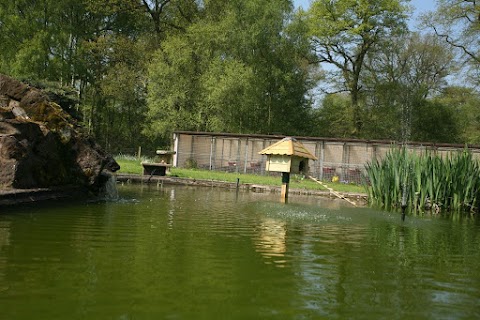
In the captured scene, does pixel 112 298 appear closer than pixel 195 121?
Yes

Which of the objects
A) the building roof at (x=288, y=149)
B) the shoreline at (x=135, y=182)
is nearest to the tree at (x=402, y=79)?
the shoreline at (x=135, y=182)

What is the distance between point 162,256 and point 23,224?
139 inches

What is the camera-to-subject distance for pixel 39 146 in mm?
12562

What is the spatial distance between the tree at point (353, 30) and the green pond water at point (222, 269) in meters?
36.1

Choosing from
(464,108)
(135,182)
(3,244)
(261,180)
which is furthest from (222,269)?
(464,108)

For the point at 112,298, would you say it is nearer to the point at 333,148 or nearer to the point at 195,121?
the point at 333,148

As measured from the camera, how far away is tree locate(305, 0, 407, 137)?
42.9 meters

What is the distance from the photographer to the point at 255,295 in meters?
4.79

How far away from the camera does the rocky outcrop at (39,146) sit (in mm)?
11172

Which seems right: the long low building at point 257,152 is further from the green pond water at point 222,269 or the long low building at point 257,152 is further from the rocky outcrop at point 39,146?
the green pond water at point 222,269

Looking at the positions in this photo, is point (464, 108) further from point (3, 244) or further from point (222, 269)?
point (3, 244)

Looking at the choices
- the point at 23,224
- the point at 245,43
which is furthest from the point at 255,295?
the point at 245,43

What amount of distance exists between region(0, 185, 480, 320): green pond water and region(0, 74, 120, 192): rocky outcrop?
135 centimetres

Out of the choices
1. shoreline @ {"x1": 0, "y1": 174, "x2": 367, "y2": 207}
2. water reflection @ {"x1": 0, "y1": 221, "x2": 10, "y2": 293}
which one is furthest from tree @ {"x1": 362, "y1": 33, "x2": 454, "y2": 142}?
water reflection @ {"x1": 0, "y1": 221, "x2": 10, "y2": 293}
